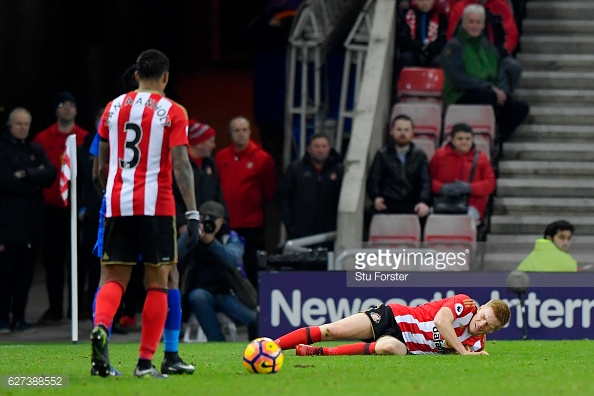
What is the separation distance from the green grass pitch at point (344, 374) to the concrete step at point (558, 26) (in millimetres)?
8057

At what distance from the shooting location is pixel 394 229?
1463 cm

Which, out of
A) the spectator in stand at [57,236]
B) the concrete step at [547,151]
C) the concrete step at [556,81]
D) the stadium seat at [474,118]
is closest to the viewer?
the spectator in stand at [57,236]

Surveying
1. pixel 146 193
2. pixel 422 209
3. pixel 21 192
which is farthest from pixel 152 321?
pixel 422 209

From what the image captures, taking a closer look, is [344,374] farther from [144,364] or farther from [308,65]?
[308,65]

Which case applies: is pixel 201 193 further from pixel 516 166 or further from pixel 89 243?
pixel 516 166

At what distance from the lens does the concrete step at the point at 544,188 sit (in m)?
16.2

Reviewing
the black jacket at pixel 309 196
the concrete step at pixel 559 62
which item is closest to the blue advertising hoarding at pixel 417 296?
the black jacket at pixel 309 196

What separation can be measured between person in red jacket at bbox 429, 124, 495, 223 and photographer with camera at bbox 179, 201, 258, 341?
2.68 m

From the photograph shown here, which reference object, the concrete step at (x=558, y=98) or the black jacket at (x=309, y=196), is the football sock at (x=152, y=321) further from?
the concrete step at (x=558, y=98)

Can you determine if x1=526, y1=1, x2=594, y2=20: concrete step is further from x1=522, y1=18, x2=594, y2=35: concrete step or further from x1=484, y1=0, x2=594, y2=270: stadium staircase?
x1=522, y1=18, x2=594, y2=35: concrete step

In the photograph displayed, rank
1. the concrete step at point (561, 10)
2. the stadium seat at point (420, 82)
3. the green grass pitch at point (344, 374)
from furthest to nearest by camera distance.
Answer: the concrete step at point (561, 10), the stadium seat at point (420, 82), the green grass pitch at point (344, 374)

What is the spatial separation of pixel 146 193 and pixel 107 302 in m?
0.71

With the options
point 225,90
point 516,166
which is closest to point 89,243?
point 516,166

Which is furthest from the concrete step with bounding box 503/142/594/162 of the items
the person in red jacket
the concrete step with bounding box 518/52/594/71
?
the person in red jacket
